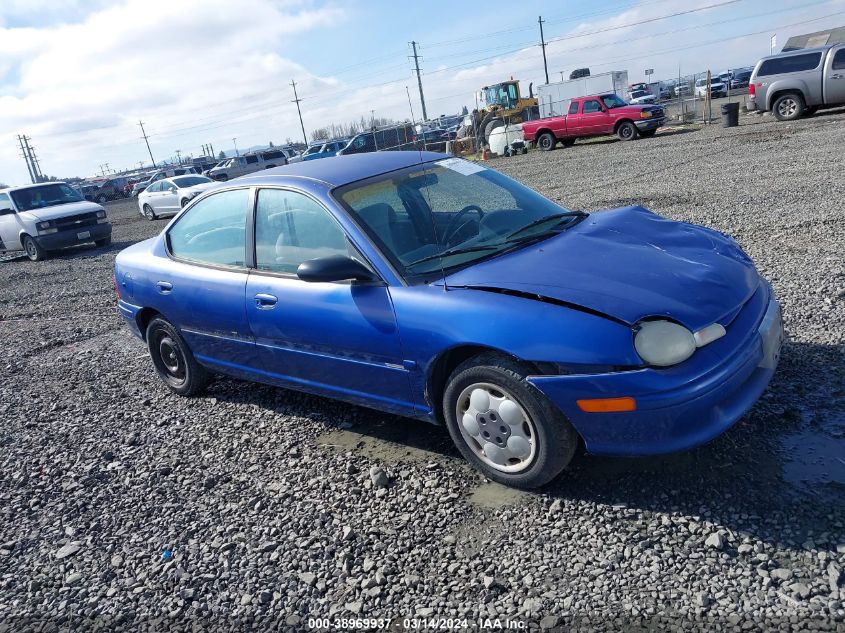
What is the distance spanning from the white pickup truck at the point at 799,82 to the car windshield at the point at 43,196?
19852 millimetres

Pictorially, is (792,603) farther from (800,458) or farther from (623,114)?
(623,114)

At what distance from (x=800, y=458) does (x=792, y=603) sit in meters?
0.98

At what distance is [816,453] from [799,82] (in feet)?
68.1

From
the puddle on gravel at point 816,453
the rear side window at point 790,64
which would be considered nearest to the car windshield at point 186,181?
the rear side window at point 790,64

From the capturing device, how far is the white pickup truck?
63.8 ft


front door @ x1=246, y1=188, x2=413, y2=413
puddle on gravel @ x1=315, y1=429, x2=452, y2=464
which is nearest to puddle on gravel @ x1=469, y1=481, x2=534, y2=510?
puddle on gravel @ x1=315, y1=429, x2=452, y2=464

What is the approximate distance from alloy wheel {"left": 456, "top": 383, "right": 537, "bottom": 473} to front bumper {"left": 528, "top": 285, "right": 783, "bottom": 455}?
0.24 m

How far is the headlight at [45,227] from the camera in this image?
608 inches

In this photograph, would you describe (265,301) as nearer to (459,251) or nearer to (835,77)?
(459,251)

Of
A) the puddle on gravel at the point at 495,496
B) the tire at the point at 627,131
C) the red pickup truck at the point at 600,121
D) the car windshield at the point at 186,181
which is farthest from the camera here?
the tire at the point at 627,131

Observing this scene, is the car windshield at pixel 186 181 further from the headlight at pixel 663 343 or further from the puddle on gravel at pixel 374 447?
the headlight at pixel 663 343

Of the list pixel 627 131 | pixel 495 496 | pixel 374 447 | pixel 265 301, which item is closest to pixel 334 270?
pixel 265 301

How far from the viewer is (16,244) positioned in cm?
1617

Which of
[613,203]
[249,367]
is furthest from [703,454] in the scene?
[613,203]
